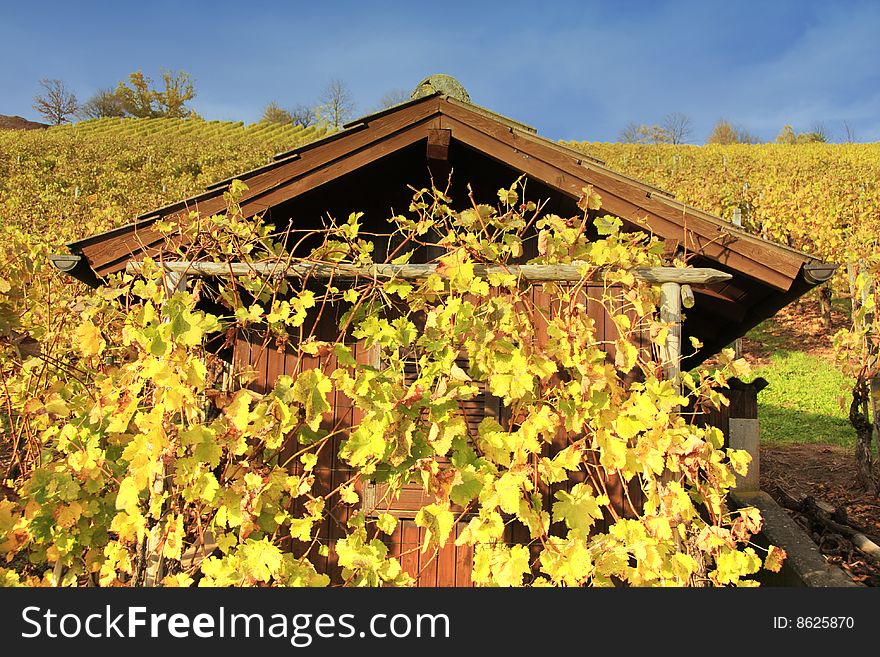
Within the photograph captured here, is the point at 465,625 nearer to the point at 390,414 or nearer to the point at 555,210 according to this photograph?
the point at 390,414

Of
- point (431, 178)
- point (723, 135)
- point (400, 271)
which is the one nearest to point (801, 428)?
point (431, 178)

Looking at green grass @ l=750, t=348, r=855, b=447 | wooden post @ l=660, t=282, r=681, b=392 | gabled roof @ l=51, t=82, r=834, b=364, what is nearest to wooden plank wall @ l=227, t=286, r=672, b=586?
gabled roof @ l=51, t=82, r=834, b=364

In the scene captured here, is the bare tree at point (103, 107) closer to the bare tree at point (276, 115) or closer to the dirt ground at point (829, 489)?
the bare tree at point (276, 115)

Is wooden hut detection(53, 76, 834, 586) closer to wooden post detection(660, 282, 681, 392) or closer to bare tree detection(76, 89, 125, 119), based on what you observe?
wooden post detection(660, 282, 681, 392)

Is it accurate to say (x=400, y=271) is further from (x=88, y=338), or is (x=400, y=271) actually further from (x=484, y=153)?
(x=88, y=338)

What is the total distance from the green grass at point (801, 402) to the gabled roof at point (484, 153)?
7.33 meters

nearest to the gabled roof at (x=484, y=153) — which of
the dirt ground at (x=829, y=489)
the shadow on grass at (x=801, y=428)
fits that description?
the dirt ground at (x=829, y=489)

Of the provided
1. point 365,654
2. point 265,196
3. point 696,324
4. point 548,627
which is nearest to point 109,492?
point 365,654

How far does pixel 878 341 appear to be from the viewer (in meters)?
7.85

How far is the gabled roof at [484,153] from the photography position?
448 centimetres

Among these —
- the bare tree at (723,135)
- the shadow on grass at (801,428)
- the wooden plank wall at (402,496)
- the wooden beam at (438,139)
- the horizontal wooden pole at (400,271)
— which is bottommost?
the wooden plank wall at (402,496)

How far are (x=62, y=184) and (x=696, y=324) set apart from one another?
31752 millimetres

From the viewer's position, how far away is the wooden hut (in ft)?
14.6

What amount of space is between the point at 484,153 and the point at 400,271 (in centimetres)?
145
